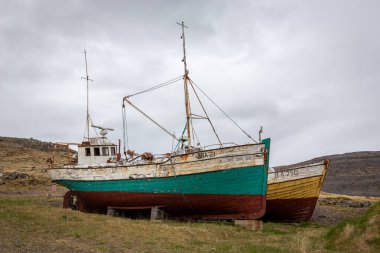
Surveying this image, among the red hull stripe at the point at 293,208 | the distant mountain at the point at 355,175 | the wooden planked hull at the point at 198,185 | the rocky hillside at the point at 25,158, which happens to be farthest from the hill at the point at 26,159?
the distant mountain at the point at 355,175

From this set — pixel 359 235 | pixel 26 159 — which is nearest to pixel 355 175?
pixel 26 159

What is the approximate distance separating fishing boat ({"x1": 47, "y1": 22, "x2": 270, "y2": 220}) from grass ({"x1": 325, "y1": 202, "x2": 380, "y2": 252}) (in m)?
5.70

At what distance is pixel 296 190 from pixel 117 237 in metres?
12.3

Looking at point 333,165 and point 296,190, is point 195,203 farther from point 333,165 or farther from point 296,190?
point 333,165

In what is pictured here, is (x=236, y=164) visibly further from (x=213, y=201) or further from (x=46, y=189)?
(x=46, y=189)

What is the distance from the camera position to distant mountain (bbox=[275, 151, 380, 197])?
149ft

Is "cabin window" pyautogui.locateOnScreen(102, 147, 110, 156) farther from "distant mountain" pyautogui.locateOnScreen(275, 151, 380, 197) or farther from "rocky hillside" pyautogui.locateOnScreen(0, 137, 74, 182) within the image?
"distant mountain" pyautogui.locateOnScreen(275, 151, 380, 197)

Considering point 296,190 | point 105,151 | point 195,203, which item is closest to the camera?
point 195,203

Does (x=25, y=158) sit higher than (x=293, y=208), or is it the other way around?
(x=25, y=158)

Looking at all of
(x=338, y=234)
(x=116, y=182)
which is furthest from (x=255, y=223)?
(x=116, y=182)

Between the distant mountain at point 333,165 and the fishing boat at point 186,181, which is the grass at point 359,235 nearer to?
the fishing boat at point 186,181

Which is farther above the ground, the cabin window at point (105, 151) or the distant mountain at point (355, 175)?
the cabin window at point (105, 151)

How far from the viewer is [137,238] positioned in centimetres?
1389

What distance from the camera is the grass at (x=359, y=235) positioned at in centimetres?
1208
